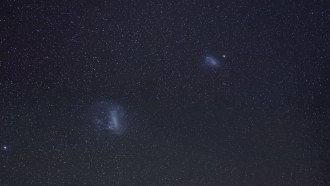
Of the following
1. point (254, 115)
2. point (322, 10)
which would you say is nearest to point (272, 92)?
point (254, 115)

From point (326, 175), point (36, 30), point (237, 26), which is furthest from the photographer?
point (326, 175)

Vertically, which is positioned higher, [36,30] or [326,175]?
[36,30]

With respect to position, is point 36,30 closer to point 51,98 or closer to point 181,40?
point 51,98

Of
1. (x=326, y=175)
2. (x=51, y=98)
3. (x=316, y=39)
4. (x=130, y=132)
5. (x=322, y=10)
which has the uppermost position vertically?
(x=322, y=10)

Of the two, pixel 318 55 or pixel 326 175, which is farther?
pixel 326 175

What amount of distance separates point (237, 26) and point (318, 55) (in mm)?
760

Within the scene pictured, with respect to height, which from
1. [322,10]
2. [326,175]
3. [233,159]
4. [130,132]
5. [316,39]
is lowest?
[326,175]

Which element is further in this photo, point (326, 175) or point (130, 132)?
point (326, 175)

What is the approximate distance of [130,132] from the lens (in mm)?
3225

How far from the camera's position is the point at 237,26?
3168 mm

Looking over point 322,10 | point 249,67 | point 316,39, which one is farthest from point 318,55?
point 249,67

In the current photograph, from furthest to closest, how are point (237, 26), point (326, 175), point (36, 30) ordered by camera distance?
point (326, 175), point (237, 26), point (36, 30)

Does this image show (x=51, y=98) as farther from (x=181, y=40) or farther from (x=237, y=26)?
(x=237, y=26)

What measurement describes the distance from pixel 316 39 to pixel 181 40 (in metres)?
1.14
